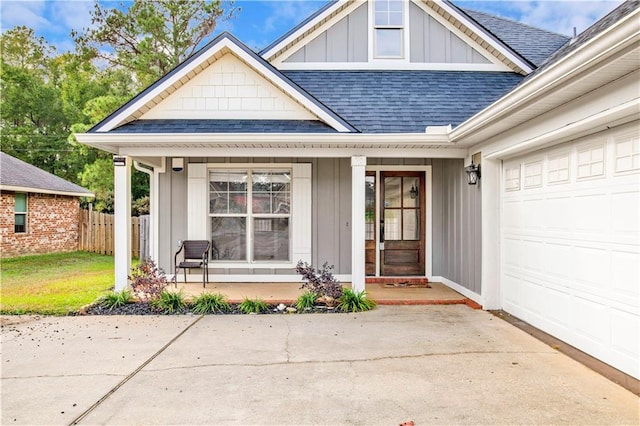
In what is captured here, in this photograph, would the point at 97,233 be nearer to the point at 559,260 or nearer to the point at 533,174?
the point at 533,174

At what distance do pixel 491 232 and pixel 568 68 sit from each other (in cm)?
300

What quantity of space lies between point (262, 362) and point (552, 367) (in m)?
2.71

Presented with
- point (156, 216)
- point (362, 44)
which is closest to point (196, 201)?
point (156, 216)

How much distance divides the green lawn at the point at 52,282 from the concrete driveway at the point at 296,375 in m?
1.03

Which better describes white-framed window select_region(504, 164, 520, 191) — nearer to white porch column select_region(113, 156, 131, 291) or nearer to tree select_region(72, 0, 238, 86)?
white porch column select_region(113, 156, 131, 291)

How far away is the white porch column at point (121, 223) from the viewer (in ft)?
21.8

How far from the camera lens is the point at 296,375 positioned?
373 cm

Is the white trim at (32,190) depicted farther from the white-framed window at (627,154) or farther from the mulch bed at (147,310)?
the white-framed window at (627,154)

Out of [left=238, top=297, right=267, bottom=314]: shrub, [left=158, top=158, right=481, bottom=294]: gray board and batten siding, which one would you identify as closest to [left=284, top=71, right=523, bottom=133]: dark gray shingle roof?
[left=158, top=158, right=481, bottom=294]: gray board and batten siding

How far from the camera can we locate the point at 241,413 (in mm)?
3043

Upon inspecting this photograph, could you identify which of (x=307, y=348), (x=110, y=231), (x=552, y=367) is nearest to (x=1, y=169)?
(x=110, y=231)

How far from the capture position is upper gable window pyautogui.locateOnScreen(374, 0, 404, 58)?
8711mm

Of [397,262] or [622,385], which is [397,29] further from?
[622,385]

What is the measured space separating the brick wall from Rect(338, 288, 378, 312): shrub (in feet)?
38.6
